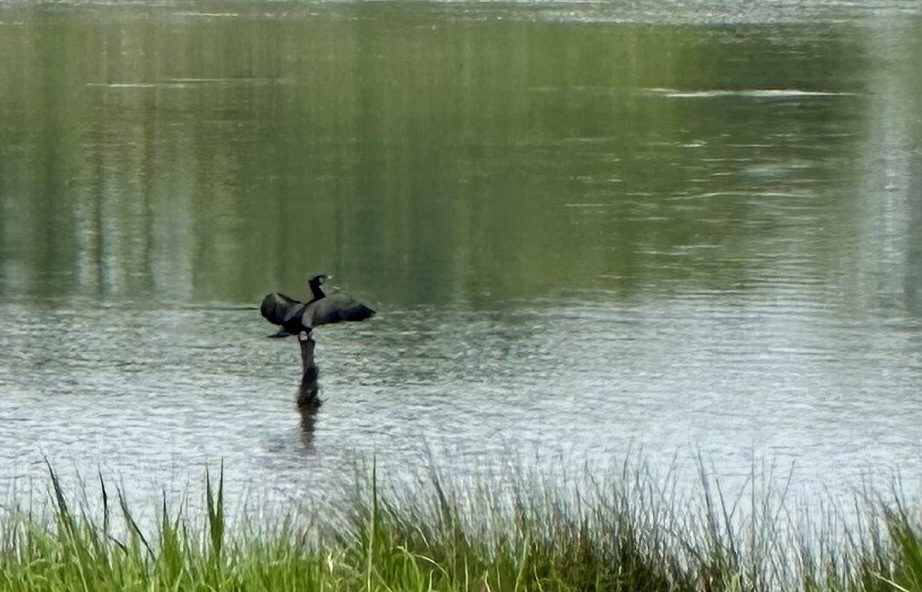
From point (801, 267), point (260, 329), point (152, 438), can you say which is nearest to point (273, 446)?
point (152, 438)

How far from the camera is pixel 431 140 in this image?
98.8 feet

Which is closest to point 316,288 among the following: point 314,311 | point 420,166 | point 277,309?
point 314,311

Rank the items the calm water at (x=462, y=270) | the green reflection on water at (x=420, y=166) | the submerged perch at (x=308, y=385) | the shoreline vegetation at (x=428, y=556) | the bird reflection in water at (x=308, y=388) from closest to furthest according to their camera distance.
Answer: the shoreline vegetation at (x=428, y=556) < the calm water at (x=462, y=270) < the bird reflection in water at (x=308, y=388) < the submerged perch at (x=308, y=385) < the green reflection on water at (x=420, y=166)

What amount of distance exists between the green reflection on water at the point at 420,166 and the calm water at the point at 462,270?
89 mm

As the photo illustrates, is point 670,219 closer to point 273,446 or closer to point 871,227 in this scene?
point 871,227

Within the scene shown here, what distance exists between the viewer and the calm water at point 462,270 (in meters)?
13.1

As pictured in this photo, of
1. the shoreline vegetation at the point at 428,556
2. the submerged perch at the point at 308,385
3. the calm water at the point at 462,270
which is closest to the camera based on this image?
the shoreline vegetation at the point at 428,556

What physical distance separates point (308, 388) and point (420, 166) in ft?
43.1

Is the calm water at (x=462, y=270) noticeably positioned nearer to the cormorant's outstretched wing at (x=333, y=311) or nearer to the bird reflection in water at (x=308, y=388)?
the bird reflection in water at (x=308, y=388)

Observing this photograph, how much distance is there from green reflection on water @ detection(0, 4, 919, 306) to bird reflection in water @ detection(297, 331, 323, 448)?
3581 millimetres

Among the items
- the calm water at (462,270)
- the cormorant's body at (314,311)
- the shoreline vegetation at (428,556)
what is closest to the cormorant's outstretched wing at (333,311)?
the cormorant's body at (314,311)

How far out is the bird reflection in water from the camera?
537 inches

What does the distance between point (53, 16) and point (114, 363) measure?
4687cm

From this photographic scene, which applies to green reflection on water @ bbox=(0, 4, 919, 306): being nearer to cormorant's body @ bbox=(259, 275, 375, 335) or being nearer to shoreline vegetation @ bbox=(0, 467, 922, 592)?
cormorant's body @ bbox=(259, 275, 375, 335)
